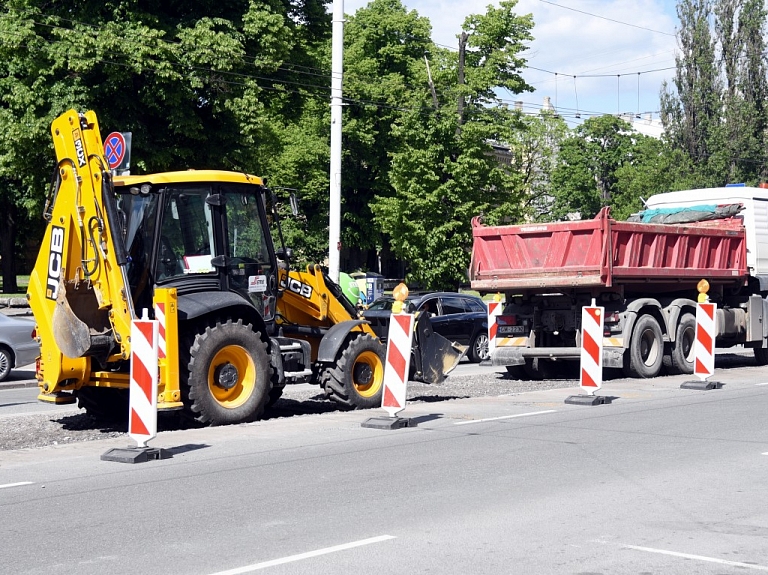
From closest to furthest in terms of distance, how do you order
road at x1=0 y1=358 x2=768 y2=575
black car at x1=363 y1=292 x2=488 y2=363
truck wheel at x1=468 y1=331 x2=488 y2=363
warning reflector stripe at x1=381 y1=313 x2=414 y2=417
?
road at x1=0 y1=358 x2=768 y2=575, warning reflector stripe at x1=381 y1=313 x2=414 y2=417, black car at x1=363 y1=292 x2=488 y2=363, truck wheel at x1=468 y1=331 x2=488 y2=363

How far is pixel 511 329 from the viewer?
18.4m

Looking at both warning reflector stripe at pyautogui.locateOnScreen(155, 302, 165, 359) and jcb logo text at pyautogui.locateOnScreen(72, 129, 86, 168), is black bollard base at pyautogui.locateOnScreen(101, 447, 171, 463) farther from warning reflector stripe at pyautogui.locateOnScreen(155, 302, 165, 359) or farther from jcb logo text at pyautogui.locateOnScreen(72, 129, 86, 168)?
jcb logo text at pyautogui.locateOnScreen(72, 129, 86, 168)

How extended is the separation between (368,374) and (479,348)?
1013cm

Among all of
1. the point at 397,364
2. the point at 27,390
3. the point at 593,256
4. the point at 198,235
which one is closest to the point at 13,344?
the point at 27,390

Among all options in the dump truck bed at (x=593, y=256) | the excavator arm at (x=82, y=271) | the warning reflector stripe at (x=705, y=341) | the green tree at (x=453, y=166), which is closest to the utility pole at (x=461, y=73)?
the green tree at (x=453, y=166)

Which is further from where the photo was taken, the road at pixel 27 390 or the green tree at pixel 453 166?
the green tree at pixel 453 166

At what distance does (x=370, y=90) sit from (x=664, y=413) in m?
38.4

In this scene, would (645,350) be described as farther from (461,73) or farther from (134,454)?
(461,73)

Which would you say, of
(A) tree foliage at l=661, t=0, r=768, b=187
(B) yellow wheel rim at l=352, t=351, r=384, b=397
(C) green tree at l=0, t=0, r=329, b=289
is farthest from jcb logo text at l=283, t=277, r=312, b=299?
(A) tree foliage at l=661, t=0, r=768, b=187

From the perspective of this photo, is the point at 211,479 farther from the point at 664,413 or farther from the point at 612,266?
the point at 612,266

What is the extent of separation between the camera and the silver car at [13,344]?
19641mm

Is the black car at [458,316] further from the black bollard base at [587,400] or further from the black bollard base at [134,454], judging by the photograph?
the black bollard base at [134,454]

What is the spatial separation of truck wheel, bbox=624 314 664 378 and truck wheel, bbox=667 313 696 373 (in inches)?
14.3

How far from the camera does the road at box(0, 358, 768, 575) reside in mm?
6145
